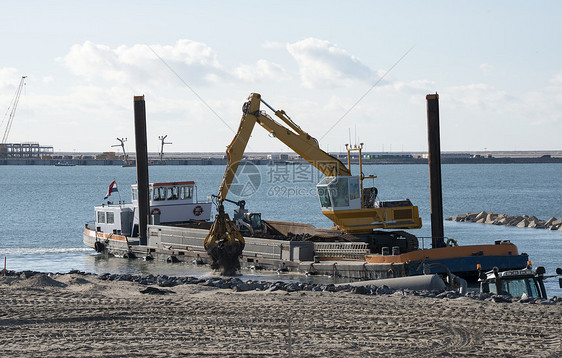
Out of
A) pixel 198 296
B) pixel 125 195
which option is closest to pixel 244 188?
pixel 125 195

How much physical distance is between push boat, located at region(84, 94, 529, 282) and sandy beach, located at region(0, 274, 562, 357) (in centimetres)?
692

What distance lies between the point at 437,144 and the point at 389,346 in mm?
15803

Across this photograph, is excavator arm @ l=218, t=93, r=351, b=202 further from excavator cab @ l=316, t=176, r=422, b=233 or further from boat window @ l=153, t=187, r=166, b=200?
boat window @ l=153, t=187, r=166, b=200

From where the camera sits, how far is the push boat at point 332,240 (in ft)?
89.9

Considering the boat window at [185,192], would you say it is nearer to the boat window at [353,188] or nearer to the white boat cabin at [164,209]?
the white boat cabin at [164,209]

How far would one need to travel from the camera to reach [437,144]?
29516mm

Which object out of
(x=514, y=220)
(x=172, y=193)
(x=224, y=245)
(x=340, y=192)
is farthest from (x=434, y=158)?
(x=514, y=220)

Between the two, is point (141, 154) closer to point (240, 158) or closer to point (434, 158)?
point (240, 158)

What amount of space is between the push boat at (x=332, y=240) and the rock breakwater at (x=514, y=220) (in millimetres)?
23161

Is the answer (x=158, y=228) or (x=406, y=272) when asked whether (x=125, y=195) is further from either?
(x=406, y=272)

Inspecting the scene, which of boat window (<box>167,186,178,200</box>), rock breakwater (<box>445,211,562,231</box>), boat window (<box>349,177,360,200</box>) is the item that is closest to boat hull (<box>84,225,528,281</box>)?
boat window (<box>349,177,360,200</box>)

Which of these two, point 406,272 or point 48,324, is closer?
point 48,324

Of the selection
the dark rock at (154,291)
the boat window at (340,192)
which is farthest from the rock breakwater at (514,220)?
the dark rock at (154,291)

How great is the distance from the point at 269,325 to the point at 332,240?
49.7 ft
